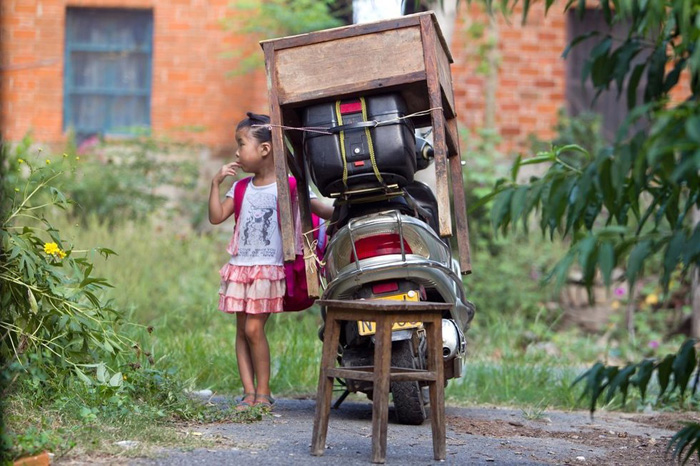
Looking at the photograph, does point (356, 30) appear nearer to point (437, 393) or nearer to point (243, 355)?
point (437, 393)

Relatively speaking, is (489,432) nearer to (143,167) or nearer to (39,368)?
(39,368)

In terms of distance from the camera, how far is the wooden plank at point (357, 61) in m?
4.69

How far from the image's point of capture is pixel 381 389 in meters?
3.99

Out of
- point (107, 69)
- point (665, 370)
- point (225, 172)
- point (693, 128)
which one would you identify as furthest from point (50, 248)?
point (107, 69)

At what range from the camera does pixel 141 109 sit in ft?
46.6

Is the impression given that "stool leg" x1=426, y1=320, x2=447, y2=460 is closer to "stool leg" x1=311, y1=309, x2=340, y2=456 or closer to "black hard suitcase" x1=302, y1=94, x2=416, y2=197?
"stool leg" x1=311, y1=309, x2=340, y2=456

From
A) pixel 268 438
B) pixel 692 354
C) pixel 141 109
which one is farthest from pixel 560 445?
pixel 141 109

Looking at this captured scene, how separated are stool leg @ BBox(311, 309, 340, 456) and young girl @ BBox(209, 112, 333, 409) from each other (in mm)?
1098

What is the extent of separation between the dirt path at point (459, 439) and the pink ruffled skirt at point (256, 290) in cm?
57

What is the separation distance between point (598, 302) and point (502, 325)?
291 centimetres

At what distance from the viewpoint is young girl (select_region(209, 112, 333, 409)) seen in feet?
17.3

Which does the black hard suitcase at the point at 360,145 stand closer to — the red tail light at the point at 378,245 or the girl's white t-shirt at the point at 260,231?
the red tail light at the point at 378,245

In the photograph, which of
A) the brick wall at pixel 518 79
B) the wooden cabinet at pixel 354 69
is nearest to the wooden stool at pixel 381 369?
the wooden cabinet at pixel 354 69

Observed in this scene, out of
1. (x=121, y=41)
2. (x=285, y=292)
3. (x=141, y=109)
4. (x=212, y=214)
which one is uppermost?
(x=121, y=41)
